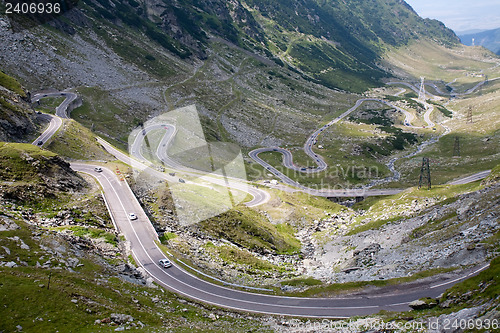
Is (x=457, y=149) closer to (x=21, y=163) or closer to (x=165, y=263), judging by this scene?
(x=165, y=263)

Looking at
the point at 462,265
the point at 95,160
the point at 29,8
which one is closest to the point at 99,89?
the point at 29,8

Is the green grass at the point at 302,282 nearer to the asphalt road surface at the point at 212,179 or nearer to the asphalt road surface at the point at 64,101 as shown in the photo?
the asphalt road surface at the point at 212,179

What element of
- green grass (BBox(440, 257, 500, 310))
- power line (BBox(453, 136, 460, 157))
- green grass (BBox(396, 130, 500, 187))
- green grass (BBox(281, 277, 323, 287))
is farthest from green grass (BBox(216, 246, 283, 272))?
power line (BBox(453, 136, 460, 157))

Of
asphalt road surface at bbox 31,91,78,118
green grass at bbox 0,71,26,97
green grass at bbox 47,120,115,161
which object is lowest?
green grass at bbox 47,120,115,161

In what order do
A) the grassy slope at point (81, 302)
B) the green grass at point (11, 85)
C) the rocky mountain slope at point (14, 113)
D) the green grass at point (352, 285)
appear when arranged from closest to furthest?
the grassy slope at point (81, 302), the green grass at point (352, 285), the rocky mountain slope at point (14, 113), the green grass at point (11, 85)

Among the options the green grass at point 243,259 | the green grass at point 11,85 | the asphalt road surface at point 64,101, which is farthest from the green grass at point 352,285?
the asphalt road surface at point 64,101

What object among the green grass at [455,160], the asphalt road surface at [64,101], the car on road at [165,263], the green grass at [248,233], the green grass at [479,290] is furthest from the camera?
the green grass at [455,160]

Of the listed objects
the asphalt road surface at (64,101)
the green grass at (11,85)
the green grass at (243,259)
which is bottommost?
the green grass at (243,259)

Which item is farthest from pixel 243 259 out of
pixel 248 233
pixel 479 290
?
pixel 479 290

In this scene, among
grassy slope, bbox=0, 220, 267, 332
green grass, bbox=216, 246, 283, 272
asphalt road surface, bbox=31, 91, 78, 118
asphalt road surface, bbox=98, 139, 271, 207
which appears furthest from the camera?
asphalt road surface, bbox=31, 91, 78, 118

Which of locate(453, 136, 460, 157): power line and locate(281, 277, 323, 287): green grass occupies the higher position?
locate(453, 136, 460, 157): power line

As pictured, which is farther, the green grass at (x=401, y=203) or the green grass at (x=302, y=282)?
the green grass at (x=401, y=203)

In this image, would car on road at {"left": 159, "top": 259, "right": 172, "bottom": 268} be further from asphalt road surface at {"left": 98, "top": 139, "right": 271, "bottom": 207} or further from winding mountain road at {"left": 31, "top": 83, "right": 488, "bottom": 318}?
asphalt road surface at {"left": 98, "top": 139, "right": 271, "bottom": 207}
